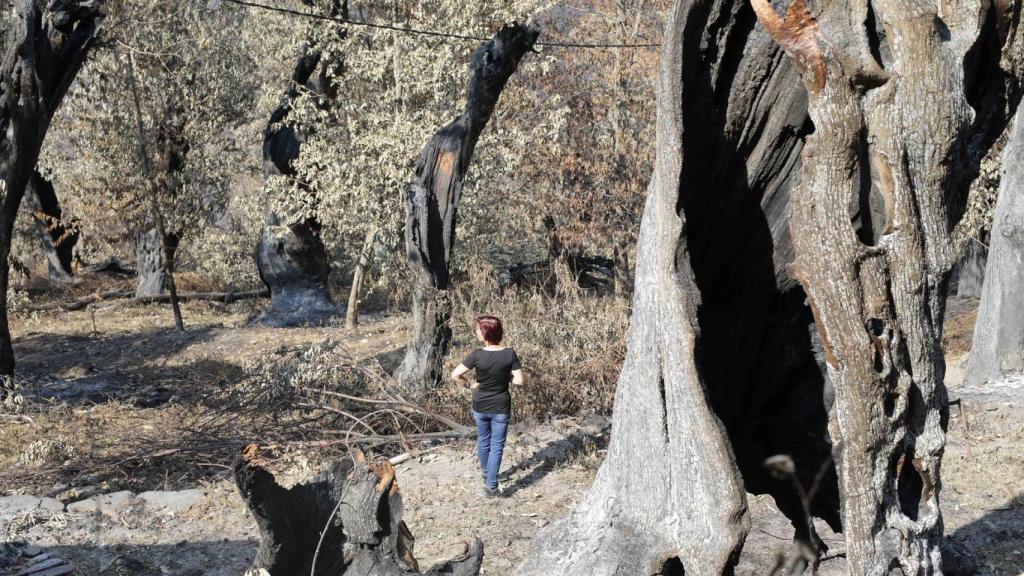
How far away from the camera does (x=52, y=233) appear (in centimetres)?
2477

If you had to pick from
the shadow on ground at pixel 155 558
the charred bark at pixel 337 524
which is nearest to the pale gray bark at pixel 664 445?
the charred bark at pixel 337 524

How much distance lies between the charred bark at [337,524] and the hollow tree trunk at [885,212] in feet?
6.30

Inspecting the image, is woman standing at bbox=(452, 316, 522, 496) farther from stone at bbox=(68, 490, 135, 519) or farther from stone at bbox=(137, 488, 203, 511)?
stone at bbox=(68, 490, 135, 519)

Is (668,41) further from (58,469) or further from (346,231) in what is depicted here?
(346,231)

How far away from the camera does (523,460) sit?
915 centimetres

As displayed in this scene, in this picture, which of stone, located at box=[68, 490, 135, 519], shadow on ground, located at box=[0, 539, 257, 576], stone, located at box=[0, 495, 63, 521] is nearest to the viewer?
shadow on ground, located at box=[0, 539, 257, 576]

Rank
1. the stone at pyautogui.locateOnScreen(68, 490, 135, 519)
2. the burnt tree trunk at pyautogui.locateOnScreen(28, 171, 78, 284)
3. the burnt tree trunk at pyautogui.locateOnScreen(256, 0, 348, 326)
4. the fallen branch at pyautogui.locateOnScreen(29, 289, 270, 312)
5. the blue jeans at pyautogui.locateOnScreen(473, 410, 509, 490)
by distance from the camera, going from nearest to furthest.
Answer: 1. the blue jeans at pyautogui.locateOnScreen(473, 410, 509, 490)
2. the stone at pyautogui.locateOnScreen(68, 490, 135, 519)
3. the burnt tree trunk at pyautogui.locateOnScreen(256, 0, 348, 326)
4. the fallen branch at pyautogui.locateOnScreen(29, 289, 270, 312)
5. the burnt tree trunk at pyautogui.locateOnScreen(28, 171, 78, 284)

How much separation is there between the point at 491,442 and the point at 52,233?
20.4 meters

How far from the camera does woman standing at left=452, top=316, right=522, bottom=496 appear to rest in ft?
25.7

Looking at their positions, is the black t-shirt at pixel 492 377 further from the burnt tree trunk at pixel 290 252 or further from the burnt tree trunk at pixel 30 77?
the burnt tree trunk at pixel 290 252

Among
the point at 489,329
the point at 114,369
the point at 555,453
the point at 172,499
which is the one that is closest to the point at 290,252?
the point at 114,369

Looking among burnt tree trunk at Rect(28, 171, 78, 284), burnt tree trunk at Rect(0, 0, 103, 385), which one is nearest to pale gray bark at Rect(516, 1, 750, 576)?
burnt tree trunk at Rect(0, 0, 103, 385)

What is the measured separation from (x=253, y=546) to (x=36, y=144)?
6.90 meters

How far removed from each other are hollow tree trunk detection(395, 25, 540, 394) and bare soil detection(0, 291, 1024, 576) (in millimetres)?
1535
